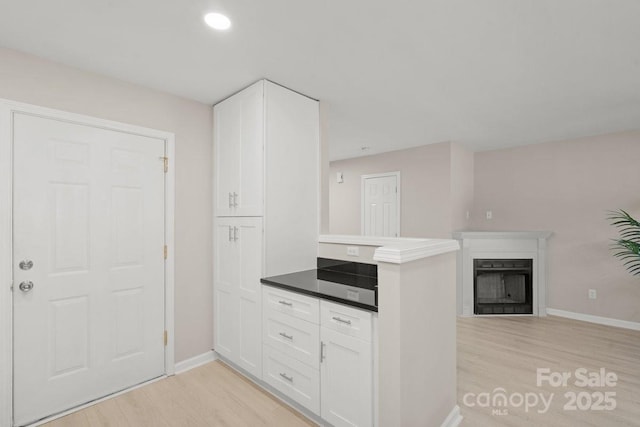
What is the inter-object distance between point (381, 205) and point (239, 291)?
10.7 feet

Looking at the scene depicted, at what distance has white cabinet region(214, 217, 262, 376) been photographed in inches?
96.0

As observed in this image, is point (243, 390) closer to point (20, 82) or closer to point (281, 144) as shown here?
point (281, 144)

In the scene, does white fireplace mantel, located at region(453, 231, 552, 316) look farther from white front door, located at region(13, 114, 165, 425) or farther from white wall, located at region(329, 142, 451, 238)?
white front door, located at region(13, 114, 165, 425)

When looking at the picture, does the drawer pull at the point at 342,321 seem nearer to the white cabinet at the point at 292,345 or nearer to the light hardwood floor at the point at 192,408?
the white cabinet at the point at 292,345

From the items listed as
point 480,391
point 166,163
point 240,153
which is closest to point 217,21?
point 240,153

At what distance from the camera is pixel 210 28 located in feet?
5.90

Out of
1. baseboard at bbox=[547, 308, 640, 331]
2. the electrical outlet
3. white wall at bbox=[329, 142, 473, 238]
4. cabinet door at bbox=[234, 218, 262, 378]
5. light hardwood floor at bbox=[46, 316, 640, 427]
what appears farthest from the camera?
white wall at bbox=[329, 142, 473, 238]

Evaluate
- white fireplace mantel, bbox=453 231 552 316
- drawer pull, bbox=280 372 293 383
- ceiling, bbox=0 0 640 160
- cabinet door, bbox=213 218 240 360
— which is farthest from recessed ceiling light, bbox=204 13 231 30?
white fireplace mantel, bbox=453 231 552 316

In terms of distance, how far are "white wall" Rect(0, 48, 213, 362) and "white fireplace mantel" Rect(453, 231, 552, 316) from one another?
340cm

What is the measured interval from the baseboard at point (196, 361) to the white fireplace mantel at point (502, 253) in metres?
3.34

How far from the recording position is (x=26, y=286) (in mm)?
2018

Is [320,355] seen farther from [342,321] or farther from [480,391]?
[480,391]

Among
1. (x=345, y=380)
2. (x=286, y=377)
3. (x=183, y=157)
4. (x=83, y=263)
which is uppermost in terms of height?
(x=183, y=157)

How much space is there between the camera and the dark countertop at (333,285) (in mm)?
1790
